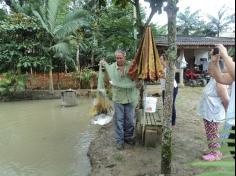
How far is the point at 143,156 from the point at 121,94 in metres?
1.08

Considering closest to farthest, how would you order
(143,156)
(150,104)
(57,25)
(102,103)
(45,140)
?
(143,156), (150,104), (102,103), (45,140), (57,25)

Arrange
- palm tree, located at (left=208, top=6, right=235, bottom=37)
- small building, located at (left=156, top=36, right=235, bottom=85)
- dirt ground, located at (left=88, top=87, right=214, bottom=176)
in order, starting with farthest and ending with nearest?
palm tree, located at (left=208, top=6, right=235, bottom=37)
small building, located at (left=156, top=36, right=235, bottom=85)
dirt ground, located at (left=88, top=87, right=214, bottom=176)

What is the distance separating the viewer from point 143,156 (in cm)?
586

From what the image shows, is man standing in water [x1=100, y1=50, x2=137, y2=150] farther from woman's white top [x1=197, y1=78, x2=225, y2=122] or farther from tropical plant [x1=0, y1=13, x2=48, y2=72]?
tropical plant [x1=0, y1=13, x2=48, y2=72]

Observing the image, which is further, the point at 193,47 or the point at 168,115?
the point at 193,47

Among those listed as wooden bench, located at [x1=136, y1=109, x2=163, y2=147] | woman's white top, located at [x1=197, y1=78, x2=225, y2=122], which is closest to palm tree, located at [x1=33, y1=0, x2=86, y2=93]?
wooden bench, located at [x1=136, y1=109, x2=163, y2=147]

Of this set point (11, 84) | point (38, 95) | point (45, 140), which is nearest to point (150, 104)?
point (45, 140)

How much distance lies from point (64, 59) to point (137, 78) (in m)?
12.2

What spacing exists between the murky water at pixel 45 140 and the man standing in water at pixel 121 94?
2.65 ft

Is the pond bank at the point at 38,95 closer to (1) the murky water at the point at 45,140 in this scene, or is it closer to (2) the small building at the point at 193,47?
(1) the murky water at the point at 45,140

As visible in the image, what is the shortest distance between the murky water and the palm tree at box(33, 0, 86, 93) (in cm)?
401

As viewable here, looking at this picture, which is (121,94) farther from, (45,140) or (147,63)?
(45,140)

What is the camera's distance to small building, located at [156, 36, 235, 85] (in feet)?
62.2

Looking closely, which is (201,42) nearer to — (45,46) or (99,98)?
(45,46)
